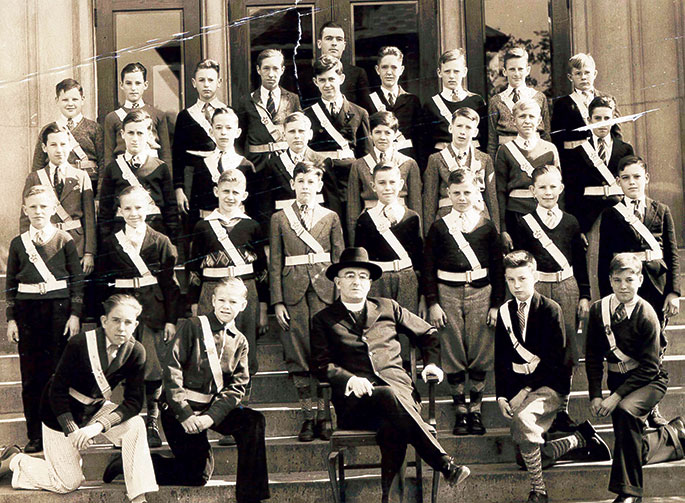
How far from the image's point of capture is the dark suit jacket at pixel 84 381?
649cm

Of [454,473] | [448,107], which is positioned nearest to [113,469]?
[454,473]

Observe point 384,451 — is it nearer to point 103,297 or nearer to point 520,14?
point 103,297

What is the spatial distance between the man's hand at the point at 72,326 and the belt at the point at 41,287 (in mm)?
222

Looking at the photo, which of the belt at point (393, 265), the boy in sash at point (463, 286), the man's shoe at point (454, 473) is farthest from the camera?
the belt at point (393, 265)

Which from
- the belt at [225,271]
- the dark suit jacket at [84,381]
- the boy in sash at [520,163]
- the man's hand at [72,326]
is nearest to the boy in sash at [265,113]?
the belt at [225,271]

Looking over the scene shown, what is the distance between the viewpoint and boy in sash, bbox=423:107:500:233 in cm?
765

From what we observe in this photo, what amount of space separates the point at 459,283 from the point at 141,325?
2.19 meters

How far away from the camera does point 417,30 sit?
33.9ft

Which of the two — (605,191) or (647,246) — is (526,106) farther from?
(647,246)

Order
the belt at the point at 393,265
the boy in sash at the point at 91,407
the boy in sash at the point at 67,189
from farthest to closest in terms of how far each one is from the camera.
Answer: the boy in sash at the point at 67,189, the belt at the point at 393,265, the boy in sash at the point at 91,407

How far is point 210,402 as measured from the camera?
6520mm

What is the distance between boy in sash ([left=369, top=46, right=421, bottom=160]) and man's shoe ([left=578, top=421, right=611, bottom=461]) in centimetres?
269

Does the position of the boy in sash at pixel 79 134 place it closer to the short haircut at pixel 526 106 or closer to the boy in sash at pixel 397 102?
the boy in sash at pixel 397 102

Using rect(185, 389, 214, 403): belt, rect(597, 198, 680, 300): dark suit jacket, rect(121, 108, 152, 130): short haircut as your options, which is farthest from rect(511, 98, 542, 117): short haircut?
rect(185, 389, 214, 403): belt
